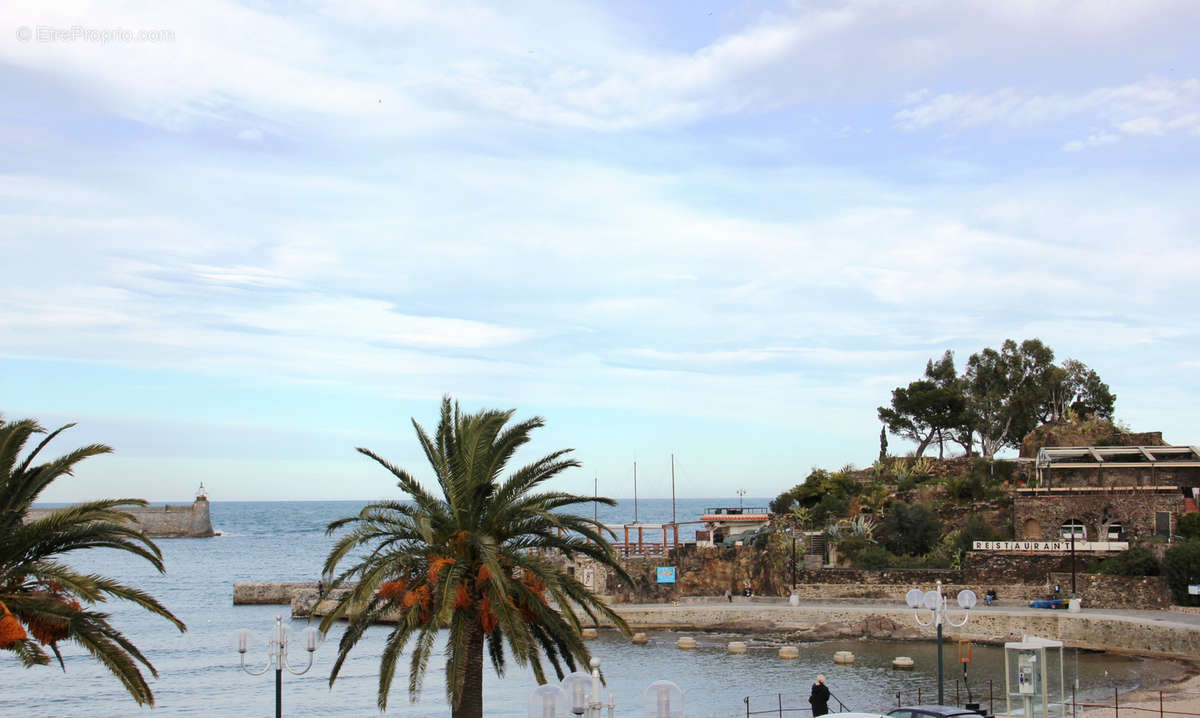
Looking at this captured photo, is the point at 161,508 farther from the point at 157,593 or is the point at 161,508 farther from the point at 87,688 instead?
the point at 87,688

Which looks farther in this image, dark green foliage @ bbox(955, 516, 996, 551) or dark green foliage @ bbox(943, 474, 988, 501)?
dark green foliage @ bbox(943, 474, 988, 501)

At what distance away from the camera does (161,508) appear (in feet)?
526

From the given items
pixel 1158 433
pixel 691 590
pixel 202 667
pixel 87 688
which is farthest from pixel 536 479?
pixel 1158 433

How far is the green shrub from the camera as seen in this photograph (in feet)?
173

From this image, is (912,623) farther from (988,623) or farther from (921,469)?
(921,469)

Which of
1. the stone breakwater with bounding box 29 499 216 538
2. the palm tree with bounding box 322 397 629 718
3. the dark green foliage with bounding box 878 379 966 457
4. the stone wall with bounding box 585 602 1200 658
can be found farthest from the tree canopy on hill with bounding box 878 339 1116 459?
the stone breakwater with bounding box 29 499 216 538

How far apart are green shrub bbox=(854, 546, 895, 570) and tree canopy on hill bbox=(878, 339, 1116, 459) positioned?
2678cm

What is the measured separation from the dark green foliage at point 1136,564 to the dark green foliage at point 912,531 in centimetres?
944

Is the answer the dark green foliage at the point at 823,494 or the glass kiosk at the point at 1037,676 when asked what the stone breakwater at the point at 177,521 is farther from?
the glass kiosk at the point at 1037,676

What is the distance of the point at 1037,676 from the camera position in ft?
73.6

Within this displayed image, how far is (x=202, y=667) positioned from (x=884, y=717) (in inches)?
1555

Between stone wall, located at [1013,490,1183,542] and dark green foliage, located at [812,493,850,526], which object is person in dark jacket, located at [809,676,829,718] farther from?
dark green foliage, located at [812,493,850,526]

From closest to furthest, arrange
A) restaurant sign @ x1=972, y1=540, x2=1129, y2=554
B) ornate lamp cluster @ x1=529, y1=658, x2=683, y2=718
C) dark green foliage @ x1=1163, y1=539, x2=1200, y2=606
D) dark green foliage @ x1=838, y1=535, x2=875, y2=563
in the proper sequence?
1. ornate lamp cluster @ x1=529, y1=658, x2=683, y2=718
2. dark green foliage @ x1=1163, y1=539, x2=1200, y2=606
3. restaurant sign @ x1=972, y1=540, x2=1129, y2=554
4. dark green foliage @ x1=838, y1=535, x2=875, y2=563

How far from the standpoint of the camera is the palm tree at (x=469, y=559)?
16.2 meters
